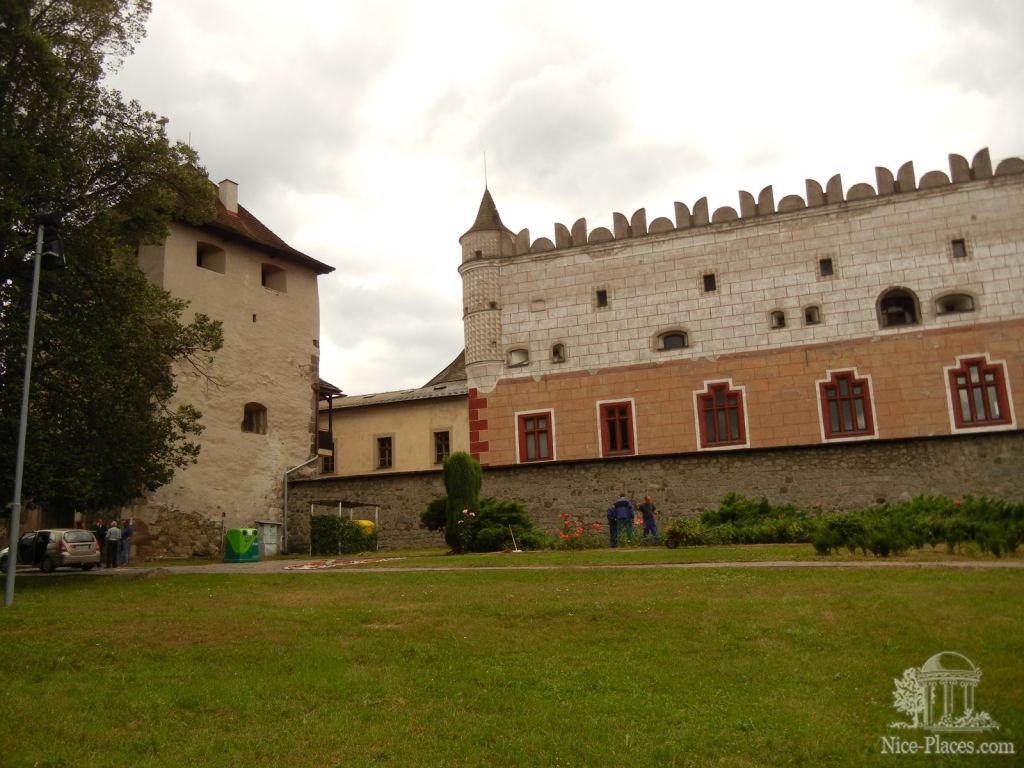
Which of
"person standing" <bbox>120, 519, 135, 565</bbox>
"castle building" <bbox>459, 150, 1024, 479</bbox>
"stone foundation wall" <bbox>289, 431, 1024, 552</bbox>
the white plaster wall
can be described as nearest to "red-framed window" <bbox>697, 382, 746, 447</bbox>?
"castle building" <bbox>459, 150, 1024, 479</bbox>

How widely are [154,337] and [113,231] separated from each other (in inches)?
101

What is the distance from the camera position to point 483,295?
102 ft

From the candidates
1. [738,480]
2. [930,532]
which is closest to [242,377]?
[738,480]

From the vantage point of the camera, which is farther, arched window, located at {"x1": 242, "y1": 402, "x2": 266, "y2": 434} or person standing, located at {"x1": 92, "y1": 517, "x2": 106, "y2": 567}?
arched window, located at {"x1": 242, "y1": 402, "x2": 266, "y2": 434}

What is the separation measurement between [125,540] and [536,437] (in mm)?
13235

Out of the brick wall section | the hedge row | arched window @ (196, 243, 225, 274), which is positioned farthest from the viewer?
arched window @ (196, 243, 225, 274)

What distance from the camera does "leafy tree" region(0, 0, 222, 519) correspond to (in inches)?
666

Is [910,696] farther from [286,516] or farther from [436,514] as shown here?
[286,516]

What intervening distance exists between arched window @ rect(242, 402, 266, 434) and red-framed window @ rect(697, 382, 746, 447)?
615 inches

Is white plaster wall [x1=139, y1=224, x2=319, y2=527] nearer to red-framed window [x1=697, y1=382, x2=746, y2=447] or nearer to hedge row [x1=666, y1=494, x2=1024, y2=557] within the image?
red-framed window [x1=697, y1=382, x2=746, y2=447]

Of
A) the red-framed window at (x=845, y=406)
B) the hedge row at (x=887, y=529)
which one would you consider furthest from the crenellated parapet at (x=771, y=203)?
the hedge row at (x=887, y=529)

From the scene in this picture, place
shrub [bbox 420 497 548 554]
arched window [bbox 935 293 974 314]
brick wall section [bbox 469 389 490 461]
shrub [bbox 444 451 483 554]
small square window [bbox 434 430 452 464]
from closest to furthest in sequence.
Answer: shrub [bbox 420 497 548 554]
shrub [bbox 444 451 483 554]
arched window [bbox 935 293 974 314]
brick wall section [bbox 469 389 490 461]
small square window [bbox 434 430 452 464]

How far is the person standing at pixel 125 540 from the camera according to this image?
24.8 m

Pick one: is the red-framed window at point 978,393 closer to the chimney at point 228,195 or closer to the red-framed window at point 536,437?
the red-framed window at point 536,437
